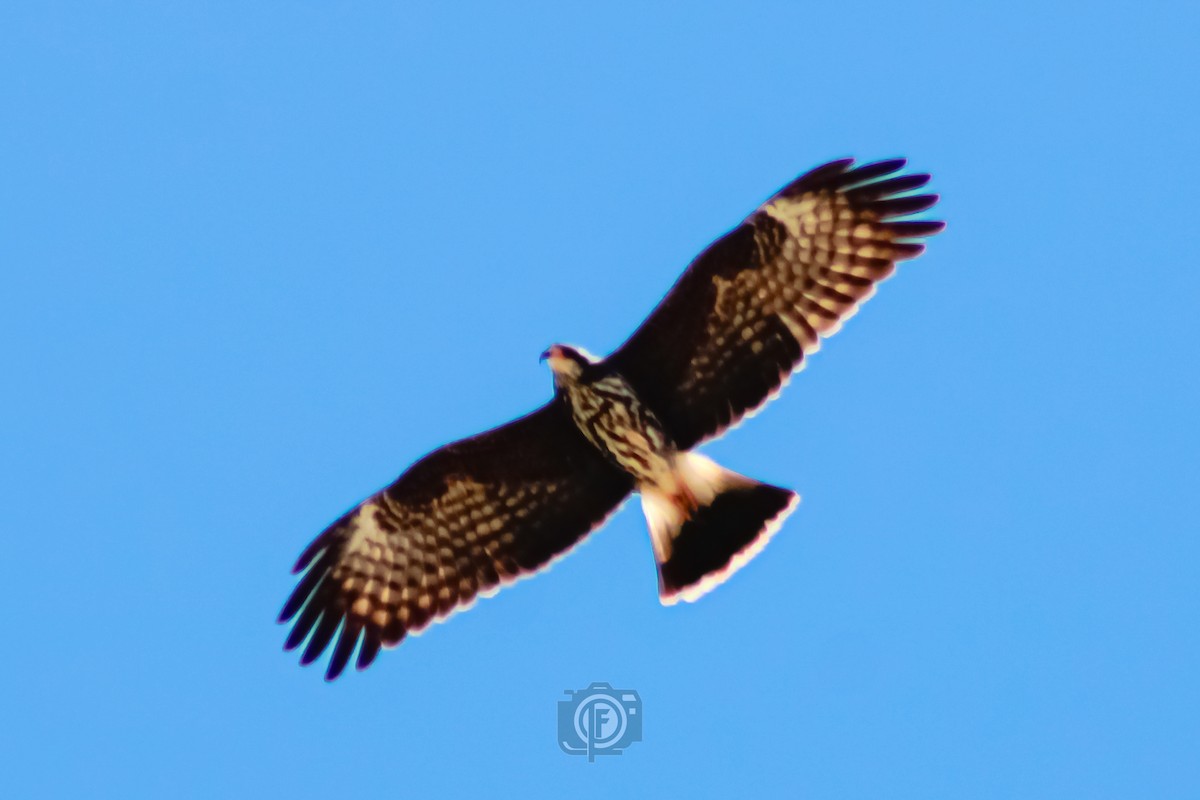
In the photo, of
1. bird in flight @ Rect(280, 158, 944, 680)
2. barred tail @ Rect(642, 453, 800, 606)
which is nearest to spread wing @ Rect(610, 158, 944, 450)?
bird in flight @ Rect(280, 158, 944, 680)

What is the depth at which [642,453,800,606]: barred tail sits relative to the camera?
10.9 meters

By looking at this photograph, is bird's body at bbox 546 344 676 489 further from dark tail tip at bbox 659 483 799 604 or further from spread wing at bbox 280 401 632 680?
dark tail tip at bbox 659 483 799 604

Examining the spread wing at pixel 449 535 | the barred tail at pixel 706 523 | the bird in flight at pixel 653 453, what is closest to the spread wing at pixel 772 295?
the bird in flight at pixel 653 453

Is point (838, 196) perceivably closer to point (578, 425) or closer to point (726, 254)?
point (726, 254)

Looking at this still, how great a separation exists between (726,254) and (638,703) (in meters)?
2.80

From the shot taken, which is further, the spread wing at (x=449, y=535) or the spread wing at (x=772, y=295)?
the spread wing at (x=449, y=535)

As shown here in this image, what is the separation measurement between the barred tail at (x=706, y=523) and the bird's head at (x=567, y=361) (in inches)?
29.9

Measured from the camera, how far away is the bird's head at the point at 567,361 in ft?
35.5

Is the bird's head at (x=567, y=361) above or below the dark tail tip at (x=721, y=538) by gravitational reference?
above

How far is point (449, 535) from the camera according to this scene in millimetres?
11234

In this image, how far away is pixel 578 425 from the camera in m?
11.0

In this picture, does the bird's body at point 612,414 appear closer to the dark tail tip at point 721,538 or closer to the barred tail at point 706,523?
the barred tail at point 706,523

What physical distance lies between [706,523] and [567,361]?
1211mm

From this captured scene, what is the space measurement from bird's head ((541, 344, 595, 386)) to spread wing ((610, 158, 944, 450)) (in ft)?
0.70
